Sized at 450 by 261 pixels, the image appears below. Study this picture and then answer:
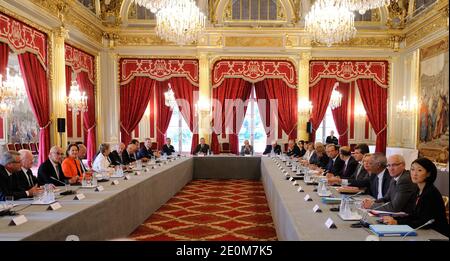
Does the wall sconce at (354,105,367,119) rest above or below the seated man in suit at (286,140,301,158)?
above

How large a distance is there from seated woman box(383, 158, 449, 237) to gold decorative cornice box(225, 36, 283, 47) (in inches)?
338

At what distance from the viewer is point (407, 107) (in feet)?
33.6

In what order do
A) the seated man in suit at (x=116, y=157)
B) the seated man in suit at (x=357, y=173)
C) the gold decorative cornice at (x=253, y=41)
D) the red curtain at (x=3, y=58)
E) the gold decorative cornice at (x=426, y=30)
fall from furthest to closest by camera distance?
the gold decorative cornice at (x=253, y=41) → the gold decorative cornice at (x=426, y=30) → the seated man in suit at (x=116, y=157) → the red curtain at (x=3, y=58) → the seated man in suit at (x=357, y=173)

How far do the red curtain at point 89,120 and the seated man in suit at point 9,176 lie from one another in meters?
6.37

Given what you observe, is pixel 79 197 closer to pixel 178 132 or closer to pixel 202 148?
pixel 202 148

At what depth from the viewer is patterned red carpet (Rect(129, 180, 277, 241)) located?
4.66m

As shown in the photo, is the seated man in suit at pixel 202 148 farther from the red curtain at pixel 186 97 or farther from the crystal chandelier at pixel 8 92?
the crystal chandelier at pixel 8 92

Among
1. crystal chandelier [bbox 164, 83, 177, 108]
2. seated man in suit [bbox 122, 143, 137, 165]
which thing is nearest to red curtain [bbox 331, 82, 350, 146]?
crystal chandelier [bbox 164, 83, 177, 108]

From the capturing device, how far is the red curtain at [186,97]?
36.7 ft

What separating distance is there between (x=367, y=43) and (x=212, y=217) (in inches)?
310

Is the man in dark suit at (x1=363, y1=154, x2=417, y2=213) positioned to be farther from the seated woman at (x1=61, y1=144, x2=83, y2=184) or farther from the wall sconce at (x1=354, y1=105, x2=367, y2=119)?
the wall sconce at (x1=354, y1=105, x2=367, y2=119)

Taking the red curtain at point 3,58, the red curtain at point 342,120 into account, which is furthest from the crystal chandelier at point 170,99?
the red curtain at point 3,58

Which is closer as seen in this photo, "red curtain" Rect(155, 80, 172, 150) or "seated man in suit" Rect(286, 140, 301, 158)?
"seated man in suit" Rect(286, 140, 301, 158)

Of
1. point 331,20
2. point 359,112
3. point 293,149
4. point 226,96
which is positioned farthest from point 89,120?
point 359,112
